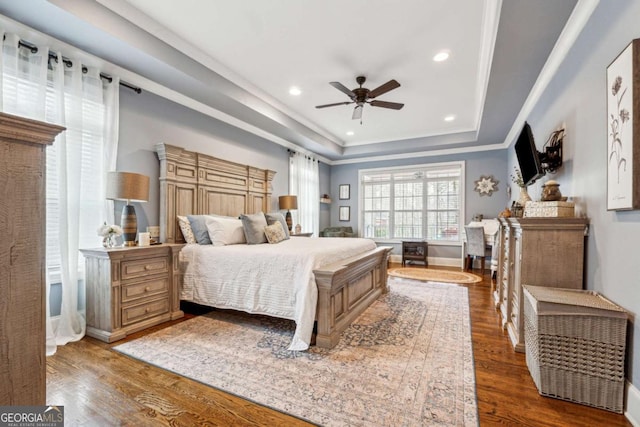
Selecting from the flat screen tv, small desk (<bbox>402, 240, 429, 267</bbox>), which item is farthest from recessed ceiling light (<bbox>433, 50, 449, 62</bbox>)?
small desk (<bbox>402, 240, 429, 267</bbox>)

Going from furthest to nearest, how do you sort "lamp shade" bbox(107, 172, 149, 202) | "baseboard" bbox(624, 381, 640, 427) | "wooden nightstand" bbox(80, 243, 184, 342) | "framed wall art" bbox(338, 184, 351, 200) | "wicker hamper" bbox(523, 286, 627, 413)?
"framed wall art" bbox(338, 184, 351, 200) → "lamp shade" bbox(107, 172, 149, 202) → "wooden nightstand" bbox(80, 243, 184, 342) → "wicker hamper" bbox(523, 286, 627, 413) → "baseboard" bbox(624, 381, 640, 427)

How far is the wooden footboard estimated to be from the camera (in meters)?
2.45

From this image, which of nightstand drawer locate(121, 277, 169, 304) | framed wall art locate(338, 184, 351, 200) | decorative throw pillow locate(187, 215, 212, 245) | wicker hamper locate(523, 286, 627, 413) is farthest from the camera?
framed wall art locate(338, 184, 351, 200)

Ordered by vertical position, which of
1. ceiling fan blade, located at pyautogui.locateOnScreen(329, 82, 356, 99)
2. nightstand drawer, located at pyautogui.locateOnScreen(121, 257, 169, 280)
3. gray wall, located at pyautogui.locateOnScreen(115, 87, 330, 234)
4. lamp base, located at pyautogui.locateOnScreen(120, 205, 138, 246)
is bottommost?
nightstand drawer, located at pyautogui.locateOnScreen(121, 257, 169, 280)

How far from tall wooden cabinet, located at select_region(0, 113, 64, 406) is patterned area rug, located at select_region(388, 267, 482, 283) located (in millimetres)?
5015

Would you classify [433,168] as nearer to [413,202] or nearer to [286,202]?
[413,202]

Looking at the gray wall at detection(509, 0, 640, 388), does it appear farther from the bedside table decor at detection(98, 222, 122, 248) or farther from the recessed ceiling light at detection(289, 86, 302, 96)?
the bedside table decor at detection(98, 222, 122, 248)

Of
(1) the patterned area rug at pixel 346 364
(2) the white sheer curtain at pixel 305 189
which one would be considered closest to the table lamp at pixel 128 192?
(1) the patterned area rug at pixel 346 364

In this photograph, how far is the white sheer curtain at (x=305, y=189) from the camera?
6.20 meters

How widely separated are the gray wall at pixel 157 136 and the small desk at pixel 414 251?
392 cm


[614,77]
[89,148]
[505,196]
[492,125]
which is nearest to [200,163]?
[89,148]

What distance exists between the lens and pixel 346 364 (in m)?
2.16

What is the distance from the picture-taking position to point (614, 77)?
178 cm

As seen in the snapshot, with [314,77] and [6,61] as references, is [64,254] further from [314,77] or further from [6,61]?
[314,77]
